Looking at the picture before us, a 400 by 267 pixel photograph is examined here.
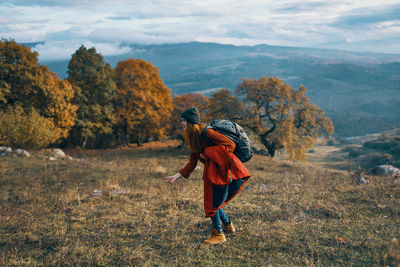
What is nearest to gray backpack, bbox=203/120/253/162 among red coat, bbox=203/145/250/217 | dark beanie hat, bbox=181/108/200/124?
red coat, bbox=203/145/250/217

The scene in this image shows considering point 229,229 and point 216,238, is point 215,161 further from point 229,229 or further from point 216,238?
point 229,229

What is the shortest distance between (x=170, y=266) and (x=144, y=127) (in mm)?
34207

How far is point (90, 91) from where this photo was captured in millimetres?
33844

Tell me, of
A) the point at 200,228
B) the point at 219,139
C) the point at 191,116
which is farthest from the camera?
the point at 200,228

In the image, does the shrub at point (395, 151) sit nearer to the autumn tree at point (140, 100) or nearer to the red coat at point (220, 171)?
the autumn tree at point (140, 100)

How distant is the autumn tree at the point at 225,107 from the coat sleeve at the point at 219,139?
26554 mm

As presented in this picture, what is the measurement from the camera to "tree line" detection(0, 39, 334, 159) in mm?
25703

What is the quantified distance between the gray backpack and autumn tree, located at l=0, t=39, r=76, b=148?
24.4 m

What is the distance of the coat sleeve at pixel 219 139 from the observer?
4.67m

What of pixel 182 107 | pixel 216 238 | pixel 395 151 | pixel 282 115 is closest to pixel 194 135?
pixel 216 238

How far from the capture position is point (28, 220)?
23.9 feet

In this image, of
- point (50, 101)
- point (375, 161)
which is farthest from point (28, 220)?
point (375, 161)

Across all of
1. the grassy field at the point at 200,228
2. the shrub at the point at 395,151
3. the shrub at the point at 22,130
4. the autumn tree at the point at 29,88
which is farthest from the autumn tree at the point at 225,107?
the shrub at the point at 395,151

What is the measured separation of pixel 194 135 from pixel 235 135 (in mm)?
735
